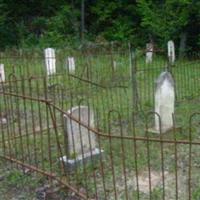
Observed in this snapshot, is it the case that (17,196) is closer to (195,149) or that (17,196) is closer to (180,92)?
(195,149)

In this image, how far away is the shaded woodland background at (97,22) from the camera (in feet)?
60.5

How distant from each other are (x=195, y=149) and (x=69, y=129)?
73.6 inches

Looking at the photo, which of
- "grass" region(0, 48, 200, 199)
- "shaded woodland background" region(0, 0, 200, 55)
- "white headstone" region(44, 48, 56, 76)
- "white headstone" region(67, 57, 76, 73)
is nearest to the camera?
"grass" region(0, 48, 200, 199)

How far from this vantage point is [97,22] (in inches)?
879

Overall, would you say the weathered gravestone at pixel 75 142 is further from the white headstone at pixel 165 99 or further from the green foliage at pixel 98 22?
the green foliage at pixel 98 22

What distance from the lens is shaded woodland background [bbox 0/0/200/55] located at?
18.4m

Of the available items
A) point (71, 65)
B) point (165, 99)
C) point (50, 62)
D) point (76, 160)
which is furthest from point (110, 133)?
point (50, 62)

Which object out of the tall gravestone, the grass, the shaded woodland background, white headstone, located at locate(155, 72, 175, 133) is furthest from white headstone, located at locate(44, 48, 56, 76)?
the shaded woodland background

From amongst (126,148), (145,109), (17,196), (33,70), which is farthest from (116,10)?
(17,196)

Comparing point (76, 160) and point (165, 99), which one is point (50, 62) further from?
point (76, 160)

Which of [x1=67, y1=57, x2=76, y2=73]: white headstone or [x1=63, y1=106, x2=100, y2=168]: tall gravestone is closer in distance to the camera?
[x1=63, y1=106, x2=100, y2=168]: tall gravestone

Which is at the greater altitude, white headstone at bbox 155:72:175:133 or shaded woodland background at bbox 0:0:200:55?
shaded woodland background at bbox 0:0:200:55

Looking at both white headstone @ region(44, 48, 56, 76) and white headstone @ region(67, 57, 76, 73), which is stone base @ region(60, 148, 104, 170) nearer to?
white headstone @ region(44, 48, 56, 76)

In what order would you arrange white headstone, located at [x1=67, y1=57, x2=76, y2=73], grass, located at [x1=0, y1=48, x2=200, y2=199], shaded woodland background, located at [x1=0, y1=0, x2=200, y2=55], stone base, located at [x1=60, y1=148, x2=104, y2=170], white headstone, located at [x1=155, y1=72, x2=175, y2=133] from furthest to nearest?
shaded woodland background, located at [x1=0, y1=0, x2=200, y2=55]
white headstone, located at [x1=67, y1=57, x2=76, y2=73]
white headstone, located at [x1=155, y1=72, x2=175, y2=133]
stone base, located at [x1=60, y1=148, x2=104, y2=170]
grass, located at [x1=0, y1=48, x2=200, y2=199]
